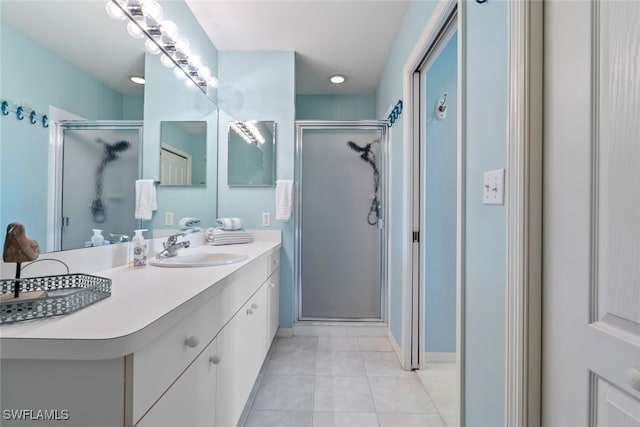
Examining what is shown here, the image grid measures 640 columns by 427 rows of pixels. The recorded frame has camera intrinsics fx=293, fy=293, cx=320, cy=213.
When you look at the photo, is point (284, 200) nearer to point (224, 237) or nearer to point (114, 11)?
point (224, 237)

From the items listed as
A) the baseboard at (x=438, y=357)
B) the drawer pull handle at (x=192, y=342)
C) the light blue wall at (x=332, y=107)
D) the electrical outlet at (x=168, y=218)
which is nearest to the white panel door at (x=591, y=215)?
the drawer pull handle at (x=192, y=342)

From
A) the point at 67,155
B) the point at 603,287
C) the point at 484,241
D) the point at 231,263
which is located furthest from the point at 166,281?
the point at 603,287

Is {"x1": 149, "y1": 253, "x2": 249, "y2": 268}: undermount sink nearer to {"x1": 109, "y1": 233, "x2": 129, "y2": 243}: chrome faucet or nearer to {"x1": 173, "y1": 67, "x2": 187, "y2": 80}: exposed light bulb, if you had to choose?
{"x1": 109, "y1": 233, "x2": 129, "y2": 243}: chrome faucet

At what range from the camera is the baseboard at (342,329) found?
8.80 feet

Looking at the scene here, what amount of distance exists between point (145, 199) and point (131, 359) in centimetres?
112

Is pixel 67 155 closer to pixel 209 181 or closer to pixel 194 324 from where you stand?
pixel 194 324

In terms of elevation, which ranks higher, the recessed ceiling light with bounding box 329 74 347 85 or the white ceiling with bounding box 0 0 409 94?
the recessed ceiling light with bounding box 329 74 347 85

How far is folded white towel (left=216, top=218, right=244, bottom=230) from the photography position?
2.35 m

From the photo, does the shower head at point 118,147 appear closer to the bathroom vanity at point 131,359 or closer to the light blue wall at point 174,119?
the light blue wall at point 174,119

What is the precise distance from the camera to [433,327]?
2.16 meters

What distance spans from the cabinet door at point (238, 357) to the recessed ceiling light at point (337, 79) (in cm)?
239

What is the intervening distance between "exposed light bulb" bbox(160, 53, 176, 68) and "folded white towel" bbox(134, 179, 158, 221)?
0.73 metres

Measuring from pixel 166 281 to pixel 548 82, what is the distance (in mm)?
1312

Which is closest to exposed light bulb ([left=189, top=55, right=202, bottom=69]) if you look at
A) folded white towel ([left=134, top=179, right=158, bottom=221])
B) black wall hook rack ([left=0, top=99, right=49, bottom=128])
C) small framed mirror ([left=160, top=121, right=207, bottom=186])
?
small framed mirror ([left=160, top=121, right=207, bottom=186])
